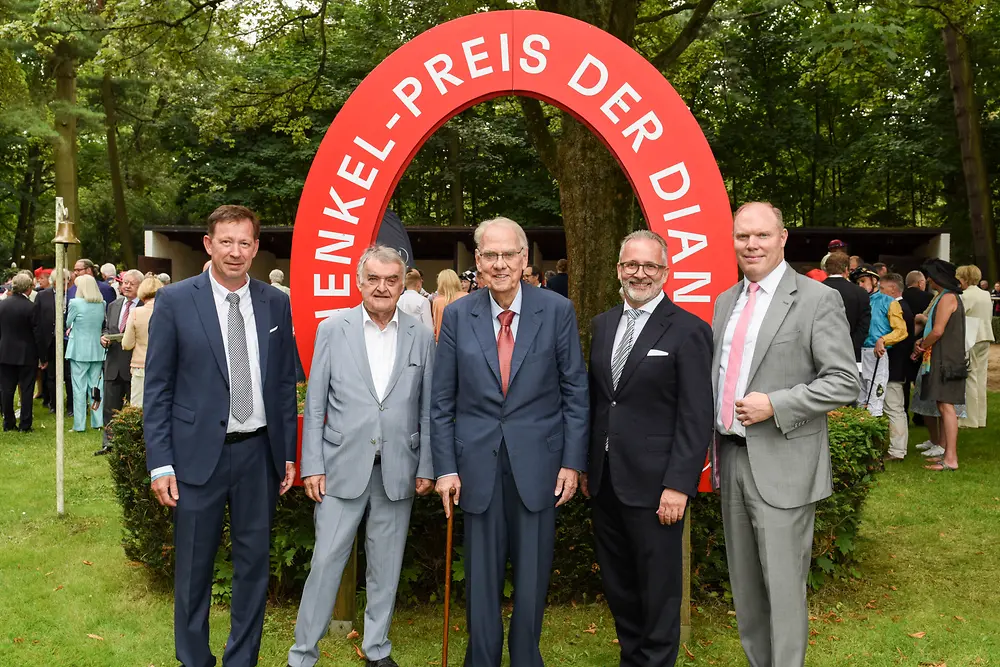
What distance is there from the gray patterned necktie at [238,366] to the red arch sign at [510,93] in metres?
0.96

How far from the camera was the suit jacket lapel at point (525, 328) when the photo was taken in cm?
357

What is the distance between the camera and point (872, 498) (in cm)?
730

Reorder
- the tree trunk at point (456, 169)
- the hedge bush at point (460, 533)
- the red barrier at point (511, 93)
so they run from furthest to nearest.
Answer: the tree trunk at point (456, 169) → the hedge bush at point (460, 533) → the red barrier at point (511, 93)

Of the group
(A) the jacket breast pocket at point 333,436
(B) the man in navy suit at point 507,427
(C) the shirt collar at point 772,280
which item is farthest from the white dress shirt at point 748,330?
(A) the jacket breast pocket at point 333,436

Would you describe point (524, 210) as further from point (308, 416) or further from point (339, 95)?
point (308, 416)

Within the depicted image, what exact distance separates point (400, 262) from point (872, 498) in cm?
532

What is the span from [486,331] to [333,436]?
2.80ft

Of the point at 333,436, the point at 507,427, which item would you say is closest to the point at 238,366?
the point at 333,436

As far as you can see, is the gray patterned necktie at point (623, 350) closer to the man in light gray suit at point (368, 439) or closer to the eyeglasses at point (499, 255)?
the eyeglasses at point (499, 255)

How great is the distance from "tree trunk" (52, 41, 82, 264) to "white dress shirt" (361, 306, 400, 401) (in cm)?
1891

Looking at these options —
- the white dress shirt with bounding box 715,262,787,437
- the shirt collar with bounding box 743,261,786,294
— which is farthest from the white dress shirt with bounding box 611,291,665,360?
the shirt collar with bounding box 743,261,786,294

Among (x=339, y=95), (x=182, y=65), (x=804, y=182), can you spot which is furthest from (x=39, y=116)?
(x=804, y=182)

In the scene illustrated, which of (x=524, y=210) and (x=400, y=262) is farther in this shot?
(x=524, y=210)

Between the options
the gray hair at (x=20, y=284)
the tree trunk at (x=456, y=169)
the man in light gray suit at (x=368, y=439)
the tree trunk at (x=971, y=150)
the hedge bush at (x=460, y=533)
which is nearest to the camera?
the man in light gray suit at (x=368, y=439)
